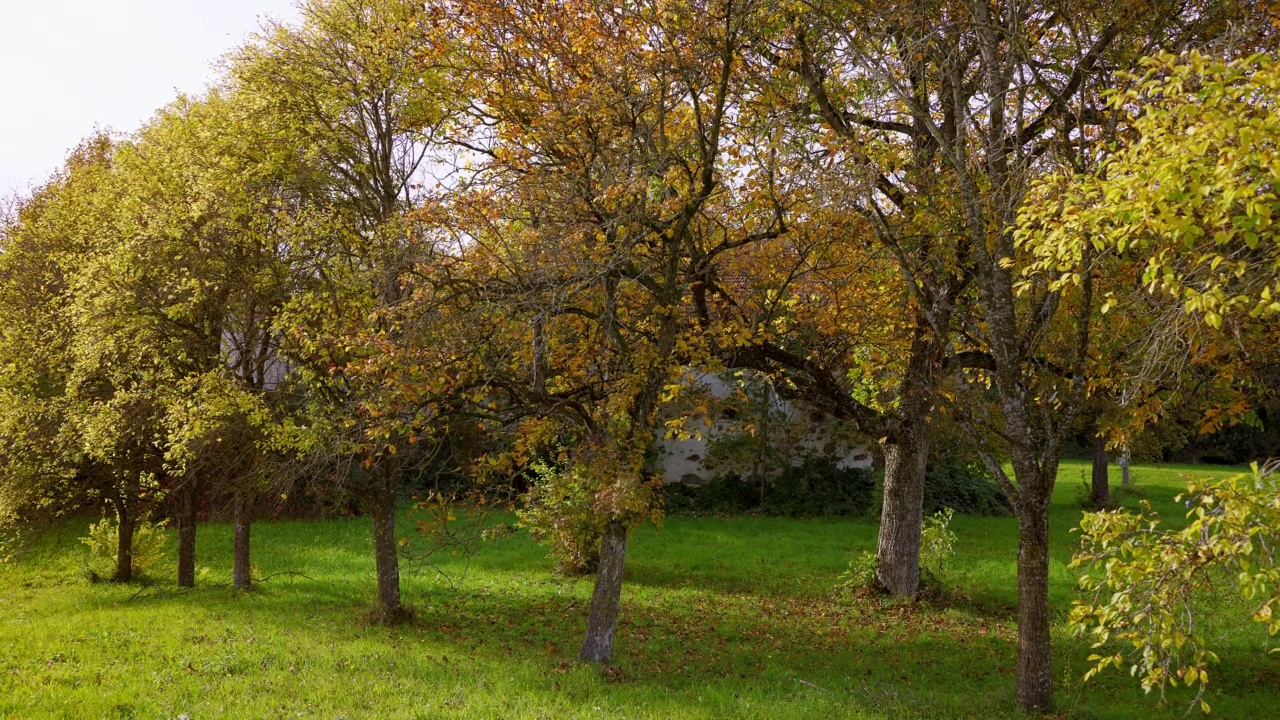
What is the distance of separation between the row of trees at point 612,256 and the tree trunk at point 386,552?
0.20 feet

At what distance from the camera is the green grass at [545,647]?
355 inches

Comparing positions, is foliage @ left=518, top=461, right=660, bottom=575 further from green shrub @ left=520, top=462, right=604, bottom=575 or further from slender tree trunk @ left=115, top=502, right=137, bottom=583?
slender tree trunk @ left=115, top=502, right=137, bottom=583

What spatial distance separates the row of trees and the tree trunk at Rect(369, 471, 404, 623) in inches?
2.4

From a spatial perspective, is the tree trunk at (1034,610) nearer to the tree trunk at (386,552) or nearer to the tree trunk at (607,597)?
the tree trunk at (607,597)

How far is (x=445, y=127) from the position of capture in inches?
512

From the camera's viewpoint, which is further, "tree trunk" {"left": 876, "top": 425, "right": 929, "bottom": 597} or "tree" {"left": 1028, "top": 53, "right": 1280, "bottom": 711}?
"tree trunk" {"left": 876, "top": 425, "right": 929, "bottom": 597}

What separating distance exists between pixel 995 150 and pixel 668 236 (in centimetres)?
404

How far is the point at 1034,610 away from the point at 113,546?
1869cm

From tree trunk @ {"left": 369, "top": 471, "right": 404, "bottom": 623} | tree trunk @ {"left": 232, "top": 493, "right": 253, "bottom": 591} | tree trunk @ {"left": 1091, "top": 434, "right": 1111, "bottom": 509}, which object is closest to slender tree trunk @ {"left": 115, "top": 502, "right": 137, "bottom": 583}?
tree trunk @ {"left": 232, "top": 493, "right": 253, "bottom": 591}

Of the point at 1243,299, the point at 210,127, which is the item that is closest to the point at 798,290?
the point at 1243,299

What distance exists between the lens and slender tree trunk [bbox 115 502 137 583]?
1795 centimetres

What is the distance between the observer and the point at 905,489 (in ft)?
48.6

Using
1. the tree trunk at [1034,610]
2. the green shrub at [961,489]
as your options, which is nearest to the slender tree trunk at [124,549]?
the tree trunk at [1034,610]

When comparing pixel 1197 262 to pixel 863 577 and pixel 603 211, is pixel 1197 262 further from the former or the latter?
pixel 863 577
